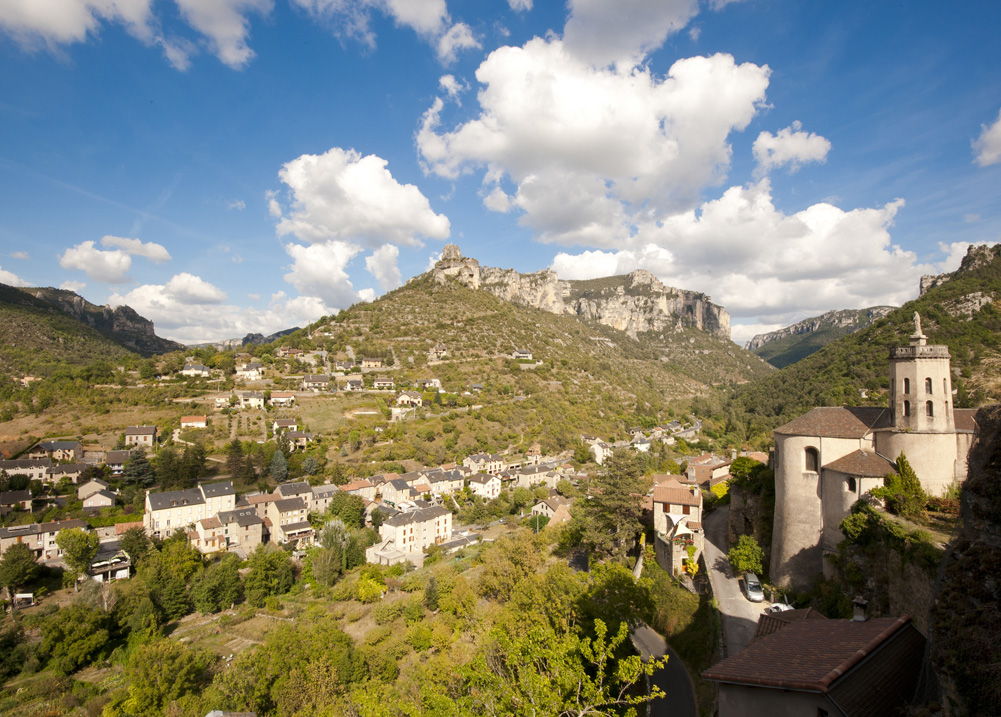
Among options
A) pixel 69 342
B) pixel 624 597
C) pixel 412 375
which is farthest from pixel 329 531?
pixel 69 342

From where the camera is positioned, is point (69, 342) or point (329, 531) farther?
point (69, 342)

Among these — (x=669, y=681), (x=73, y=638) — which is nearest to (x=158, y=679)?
(x=73, y=638)

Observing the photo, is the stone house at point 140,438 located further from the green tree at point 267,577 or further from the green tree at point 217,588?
the green tree at point 267,577

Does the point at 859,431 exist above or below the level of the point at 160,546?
above

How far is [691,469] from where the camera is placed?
140 ft

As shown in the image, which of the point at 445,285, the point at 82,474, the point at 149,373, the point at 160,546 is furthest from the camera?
the point at 445,285

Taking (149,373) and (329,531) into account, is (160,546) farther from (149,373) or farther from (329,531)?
(149,373)

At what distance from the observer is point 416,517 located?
3884cm

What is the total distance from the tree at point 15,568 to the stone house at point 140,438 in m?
19.7

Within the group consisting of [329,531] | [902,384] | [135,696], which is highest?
[902,384]

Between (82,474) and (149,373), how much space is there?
85.3 feet

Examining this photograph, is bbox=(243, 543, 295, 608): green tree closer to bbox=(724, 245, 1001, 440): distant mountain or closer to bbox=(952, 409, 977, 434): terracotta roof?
bbox=(952, 409, 977, 434): terracotta roof

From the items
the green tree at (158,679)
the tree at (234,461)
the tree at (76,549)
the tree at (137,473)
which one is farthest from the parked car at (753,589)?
the tree at (137,473)

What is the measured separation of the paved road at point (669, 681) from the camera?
15.6 metres
